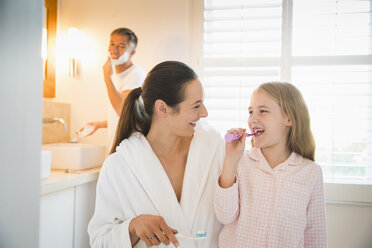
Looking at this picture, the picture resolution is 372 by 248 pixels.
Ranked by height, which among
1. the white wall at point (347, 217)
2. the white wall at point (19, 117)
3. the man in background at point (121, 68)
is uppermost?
the man in background at point (121, 68)

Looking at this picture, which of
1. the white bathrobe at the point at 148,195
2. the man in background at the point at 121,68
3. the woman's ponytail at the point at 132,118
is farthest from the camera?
the man in background at the point at 121,68

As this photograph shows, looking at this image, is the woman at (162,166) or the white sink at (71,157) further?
the white sink at (71,157)

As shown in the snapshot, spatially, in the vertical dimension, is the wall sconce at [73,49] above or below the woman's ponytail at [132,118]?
A: above

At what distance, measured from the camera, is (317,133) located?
1559 millimetres

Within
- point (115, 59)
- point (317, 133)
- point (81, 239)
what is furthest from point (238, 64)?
point (81, 239)

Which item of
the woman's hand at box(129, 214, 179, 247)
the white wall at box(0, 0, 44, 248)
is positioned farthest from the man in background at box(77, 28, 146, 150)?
the white wall at box(0, 0, 44, 248)

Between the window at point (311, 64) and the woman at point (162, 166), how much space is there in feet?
2.45

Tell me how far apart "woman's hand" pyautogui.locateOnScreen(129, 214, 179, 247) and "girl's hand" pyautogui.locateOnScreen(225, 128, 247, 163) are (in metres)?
0.28

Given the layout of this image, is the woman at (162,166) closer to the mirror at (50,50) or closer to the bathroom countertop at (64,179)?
the bathroom countertop at (64,179)

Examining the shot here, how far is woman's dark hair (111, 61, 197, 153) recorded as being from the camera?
34.5 inches

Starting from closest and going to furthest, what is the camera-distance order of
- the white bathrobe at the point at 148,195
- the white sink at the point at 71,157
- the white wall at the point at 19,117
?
the white wall at the point at 19,117
the white bathrobe at the point at 148,195
the white sink at the point at 71,157

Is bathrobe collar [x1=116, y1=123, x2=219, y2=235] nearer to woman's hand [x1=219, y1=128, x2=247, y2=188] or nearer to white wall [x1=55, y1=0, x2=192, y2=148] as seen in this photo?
woman's hand [x1=219, y1=128, x2=247, y2=188]

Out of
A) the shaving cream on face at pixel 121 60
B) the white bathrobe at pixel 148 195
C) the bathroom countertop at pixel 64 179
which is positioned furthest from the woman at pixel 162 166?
the shaving cream on face at pixel 121 60

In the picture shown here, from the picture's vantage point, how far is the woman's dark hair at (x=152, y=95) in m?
0.88
